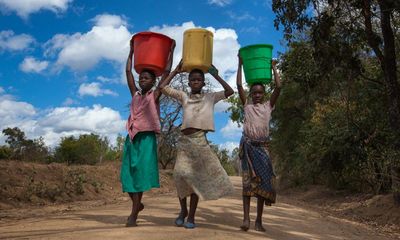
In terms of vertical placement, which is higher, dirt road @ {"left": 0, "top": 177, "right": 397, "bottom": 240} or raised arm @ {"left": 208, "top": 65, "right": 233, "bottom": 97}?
raised arm @ {"left": 208, "top": 65, "right": 233, "bottom": 97}

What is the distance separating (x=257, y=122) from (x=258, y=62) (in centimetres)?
77

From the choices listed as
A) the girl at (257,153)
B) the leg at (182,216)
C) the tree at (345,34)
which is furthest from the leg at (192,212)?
the tree at (345,34)

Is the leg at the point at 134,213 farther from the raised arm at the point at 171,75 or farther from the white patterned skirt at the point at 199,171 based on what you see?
the raised arm at the point at 171,75

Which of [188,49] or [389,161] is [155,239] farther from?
[389,161]

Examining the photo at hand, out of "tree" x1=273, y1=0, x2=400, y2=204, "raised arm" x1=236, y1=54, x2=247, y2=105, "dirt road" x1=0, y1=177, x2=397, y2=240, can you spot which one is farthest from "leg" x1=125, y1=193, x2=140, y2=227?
"tree" x1=273, y1=0, x2=400, y2=204

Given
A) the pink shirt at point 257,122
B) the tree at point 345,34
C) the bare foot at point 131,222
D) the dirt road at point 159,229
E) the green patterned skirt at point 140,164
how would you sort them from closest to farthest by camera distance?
the dirt road at point 159,229 < the bare foot at point 131,222 < the green patterned skirt at point 140,164 < the pink shirt at point 257,122 < the tree at point 345,34

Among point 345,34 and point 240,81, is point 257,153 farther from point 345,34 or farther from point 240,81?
point 345,34

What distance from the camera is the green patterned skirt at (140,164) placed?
190 inches

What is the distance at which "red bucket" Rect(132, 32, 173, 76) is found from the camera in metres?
5.00

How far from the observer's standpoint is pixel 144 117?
4.94 meters

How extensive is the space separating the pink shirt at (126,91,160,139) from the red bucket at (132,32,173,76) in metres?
0.35

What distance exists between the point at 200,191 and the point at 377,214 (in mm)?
7113

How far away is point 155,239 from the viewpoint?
4004 mm

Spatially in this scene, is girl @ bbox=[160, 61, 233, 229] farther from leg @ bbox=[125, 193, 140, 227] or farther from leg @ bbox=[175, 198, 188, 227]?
leg @ bbox=[125, 193, 140, 227]
